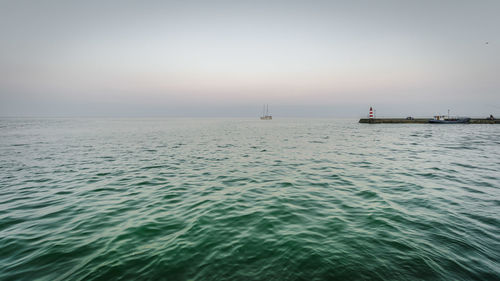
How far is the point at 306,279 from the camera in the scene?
4.20 m

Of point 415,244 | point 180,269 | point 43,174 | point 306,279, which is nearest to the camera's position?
point 306,279

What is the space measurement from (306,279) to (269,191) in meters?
5.73

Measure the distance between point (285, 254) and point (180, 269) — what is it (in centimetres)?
238

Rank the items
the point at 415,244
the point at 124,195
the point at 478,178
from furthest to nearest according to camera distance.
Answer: the point at 478,178 → the point at 124,195 → the point at 415,244

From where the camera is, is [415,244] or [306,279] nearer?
[306,279]

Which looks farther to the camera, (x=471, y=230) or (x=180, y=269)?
(x=471, y=230)

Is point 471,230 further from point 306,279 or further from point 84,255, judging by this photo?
point 84,255

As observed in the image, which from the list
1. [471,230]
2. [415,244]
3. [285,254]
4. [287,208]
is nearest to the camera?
[285,254]

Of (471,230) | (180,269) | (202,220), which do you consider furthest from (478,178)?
(180,269)

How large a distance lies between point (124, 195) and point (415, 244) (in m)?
10.6

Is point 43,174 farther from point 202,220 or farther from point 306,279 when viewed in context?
point 306,279

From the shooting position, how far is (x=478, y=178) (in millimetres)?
11672

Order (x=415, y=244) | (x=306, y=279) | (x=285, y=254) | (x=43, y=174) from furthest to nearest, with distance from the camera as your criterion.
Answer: (x=43, y=174) → (x=415, y=244) → (x=285, y=254) → (x=306, y=279)

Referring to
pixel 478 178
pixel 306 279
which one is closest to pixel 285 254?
pixel 306 279
